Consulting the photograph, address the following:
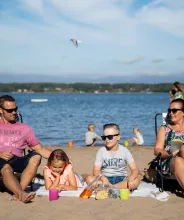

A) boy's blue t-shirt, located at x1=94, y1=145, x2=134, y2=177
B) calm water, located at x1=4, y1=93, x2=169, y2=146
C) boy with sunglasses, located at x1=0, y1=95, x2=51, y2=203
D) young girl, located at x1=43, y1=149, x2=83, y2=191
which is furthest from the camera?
calm water, located at x1=4, y1=93, x2=169, y2=146

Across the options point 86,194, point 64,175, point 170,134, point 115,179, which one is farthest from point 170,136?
point 64,175

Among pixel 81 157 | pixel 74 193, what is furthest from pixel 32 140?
pixel 81 157

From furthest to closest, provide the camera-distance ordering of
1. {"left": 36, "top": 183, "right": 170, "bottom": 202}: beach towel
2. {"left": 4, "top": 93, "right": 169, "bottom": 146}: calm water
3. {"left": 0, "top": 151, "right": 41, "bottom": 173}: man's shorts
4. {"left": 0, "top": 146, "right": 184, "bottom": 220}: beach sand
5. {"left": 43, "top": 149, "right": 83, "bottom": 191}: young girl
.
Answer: {"left": 4, "top": 93, "right": 169, "bottom": 146}: calm water → {"left": 43, "top": 149, "right": 83, "bottom": 191}: young girl → {"left": 0, "top": 151, "right": 41, "bottom": 173}: man's shorts → {"left": 36, "top": 183, "right": 170, "bottom": 202}: beach towel → {"left": 0, "top": 146, "right": 184, "bottom": 220}: beach sand

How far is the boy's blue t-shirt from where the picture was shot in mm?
5398

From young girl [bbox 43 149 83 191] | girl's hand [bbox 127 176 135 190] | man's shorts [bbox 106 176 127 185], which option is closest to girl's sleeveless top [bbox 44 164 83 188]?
young girl [bbox 43 149 83 191]

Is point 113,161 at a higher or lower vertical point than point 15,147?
lower

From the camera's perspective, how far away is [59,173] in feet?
17.7

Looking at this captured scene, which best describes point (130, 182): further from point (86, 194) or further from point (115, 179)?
point (86, 194)

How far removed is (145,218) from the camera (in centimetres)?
421

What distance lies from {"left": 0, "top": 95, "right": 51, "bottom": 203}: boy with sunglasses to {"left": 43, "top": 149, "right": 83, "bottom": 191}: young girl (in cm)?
19

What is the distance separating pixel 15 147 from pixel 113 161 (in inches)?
52.4

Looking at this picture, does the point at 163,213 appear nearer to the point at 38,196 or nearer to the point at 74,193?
the point at 74,193

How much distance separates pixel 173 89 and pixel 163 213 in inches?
170

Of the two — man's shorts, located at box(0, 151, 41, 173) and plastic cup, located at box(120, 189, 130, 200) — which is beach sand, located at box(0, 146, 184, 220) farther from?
man's shorts, located at box(0, 151, 41, 173)
